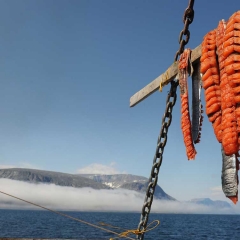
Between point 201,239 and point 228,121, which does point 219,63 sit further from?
point 201,239

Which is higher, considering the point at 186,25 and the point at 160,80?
the point at 186,25

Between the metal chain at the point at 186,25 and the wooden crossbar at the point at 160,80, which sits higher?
the metal chain at the point at 186,25

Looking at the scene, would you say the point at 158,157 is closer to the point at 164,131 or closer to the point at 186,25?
the point at 164,131

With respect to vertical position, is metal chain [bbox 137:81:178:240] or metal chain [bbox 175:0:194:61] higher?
metal chain [bbox 175:0:194:61]

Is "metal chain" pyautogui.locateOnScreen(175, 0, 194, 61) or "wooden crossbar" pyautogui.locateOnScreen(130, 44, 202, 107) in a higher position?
"metal chain" pyautogui.locateOnScreen(175, 0, 194, 61)

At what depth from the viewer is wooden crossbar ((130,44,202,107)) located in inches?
208

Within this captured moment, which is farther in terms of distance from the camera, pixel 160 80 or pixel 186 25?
pixel 160 80

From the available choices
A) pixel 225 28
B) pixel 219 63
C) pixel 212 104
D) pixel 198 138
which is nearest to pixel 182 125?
pixel 198 138

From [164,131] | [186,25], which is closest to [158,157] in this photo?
[164,131]

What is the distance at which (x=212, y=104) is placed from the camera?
4582 millimetres

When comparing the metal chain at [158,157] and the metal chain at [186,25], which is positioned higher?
the metal chain at [186,25]

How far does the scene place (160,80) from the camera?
5875mm

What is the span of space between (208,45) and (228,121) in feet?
4.40

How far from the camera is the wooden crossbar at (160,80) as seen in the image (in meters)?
5.29
